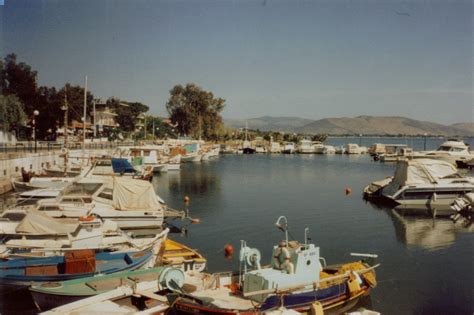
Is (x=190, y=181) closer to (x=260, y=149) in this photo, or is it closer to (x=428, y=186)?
(x=428, y=186)

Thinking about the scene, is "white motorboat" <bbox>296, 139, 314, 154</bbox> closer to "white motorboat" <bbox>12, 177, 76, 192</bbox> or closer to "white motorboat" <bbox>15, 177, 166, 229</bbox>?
"white motorboat" <bbox>12, 177, 76, 192</bbox>

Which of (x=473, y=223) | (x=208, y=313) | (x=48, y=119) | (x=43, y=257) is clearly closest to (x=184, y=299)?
(x=208, y=313)

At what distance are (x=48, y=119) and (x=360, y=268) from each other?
75.3 metres

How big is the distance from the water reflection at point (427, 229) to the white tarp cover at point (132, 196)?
17.1 m

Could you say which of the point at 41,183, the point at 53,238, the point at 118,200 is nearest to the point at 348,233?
the point at 118,200

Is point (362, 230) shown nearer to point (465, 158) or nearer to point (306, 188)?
point (306, 188)

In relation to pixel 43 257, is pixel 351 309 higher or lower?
lower

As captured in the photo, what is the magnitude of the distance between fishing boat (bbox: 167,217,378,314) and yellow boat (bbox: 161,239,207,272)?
4.13 meters

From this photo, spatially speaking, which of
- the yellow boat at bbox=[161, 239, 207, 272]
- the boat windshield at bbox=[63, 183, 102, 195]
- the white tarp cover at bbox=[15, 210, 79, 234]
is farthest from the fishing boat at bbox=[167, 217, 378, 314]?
the boat windshield at bbox=[63, 183, 102, 195]

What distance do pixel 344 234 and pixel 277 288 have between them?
1779cm

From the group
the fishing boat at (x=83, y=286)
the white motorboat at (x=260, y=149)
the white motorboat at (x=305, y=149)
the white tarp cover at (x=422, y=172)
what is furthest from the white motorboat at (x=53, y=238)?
the white motorboat at (x=305, y=149)

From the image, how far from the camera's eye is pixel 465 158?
82000mm

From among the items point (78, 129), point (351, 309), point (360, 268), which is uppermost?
point (78, 129)

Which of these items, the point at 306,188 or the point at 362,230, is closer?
the point at 362,230
